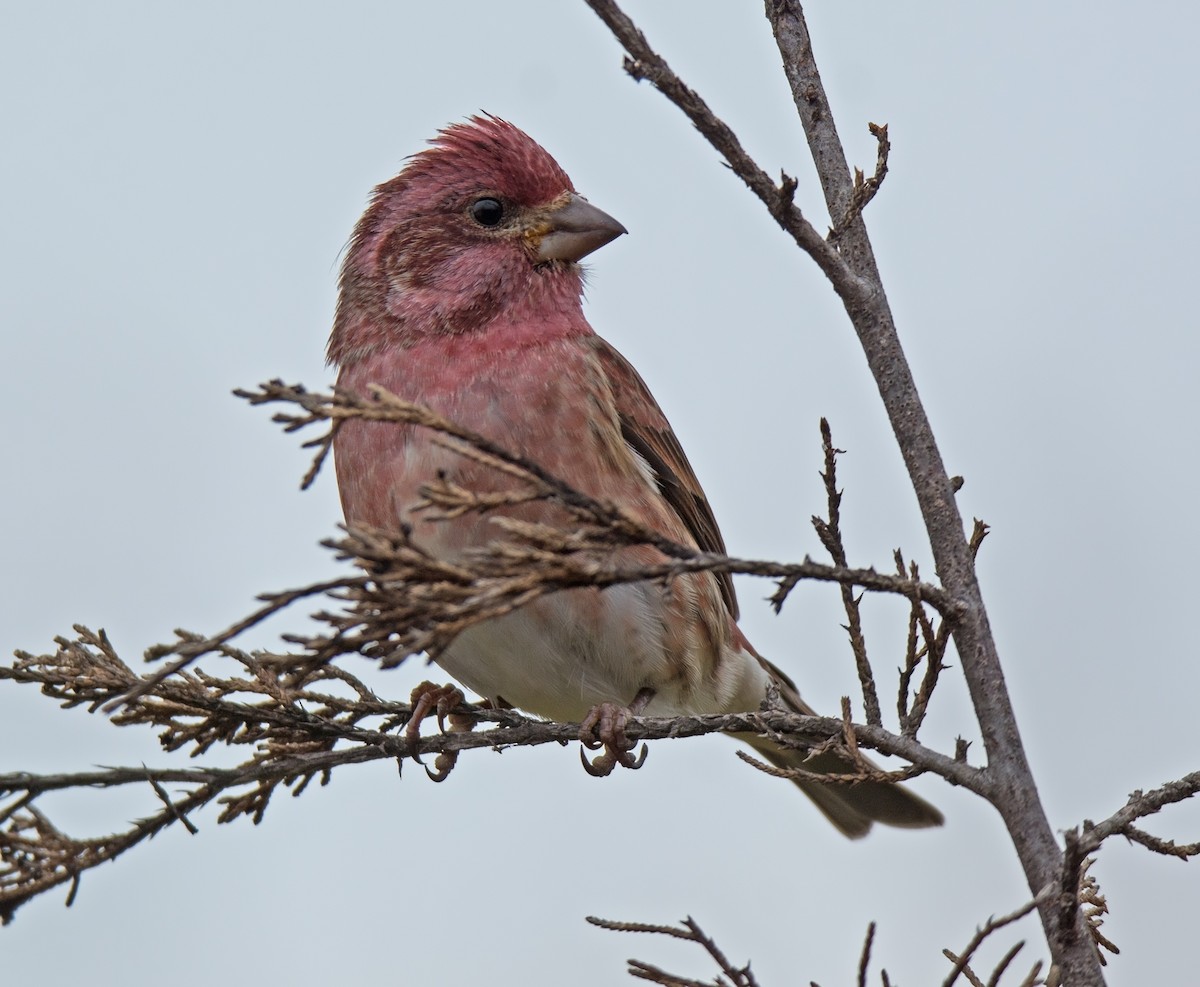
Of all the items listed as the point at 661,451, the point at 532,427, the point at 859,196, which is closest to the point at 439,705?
the point at 532,427

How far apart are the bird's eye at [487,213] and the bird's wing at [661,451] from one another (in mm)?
630

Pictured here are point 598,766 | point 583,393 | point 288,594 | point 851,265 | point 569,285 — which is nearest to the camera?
point 288,594

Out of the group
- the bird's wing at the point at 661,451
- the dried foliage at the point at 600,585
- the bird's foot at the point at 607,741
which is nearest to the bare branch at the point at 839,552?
the dried foliage at the point at 600,585

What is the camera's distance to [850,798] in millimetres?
5887

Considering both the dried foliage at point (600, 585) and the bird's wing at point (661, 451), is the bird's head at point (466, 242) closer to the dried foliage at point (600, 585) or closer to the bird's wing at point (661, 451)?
the bird's wing at point (661, 451)

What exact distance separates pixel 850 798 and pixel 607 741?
183 centimetres

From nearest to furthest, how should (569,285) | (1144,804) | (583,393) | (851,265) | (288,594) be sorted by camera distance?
(288,594)
(1144,804)
(851,265)
(583,393)
(569,285)

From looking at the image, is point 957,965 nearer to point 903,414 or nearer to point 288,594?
point 903,414

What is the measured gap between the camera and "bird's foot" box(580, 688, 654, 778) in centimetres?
439

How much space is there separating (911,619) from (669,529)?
6.17 feet

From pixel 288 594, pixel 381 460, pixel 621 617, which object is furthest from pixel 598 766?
pixel 288 594

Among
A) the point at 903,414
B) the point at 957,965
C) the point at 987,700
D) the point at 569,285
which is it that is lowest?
the point at 957,965

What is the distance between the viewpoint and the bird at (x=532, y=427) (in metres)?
4.73

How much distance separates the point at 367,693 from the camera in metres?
4.15
